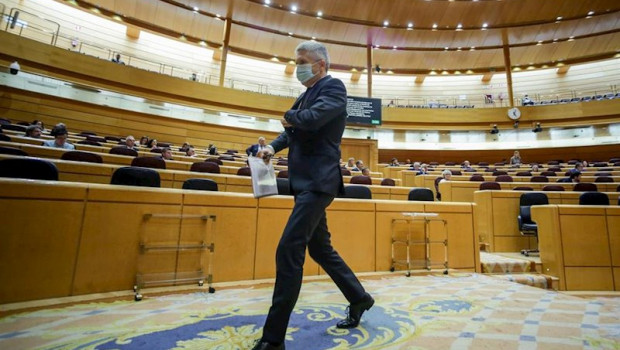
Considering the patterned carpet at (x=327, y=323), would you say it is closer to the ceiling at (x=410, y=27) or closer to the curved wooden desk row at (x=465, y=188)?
the curved wooden desk row at (x=465, y=188)

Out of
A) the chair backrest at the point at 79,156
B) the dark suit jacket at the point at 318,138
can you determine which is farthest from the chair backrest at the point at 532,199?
the chair backrest at the point at 79,156

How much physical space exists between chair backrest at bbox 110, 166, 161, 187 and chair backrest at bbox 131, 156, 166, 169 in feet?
5.20

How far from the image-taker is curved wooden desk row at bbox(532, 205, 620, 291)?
341 cm

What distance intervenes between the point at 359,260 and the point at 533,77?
1764cm

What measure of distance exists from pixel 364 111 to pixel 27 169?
1088 centimetres

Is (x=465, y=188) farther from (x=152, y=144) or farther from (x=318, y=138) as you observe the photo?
(x=152, y=144)

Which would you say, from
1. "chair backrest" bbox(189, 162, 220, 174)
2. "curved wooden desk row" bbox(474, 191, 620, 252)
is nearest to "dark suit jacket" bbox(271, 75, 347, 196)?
"chair backrest" bbox(189, 162, 220, 174)

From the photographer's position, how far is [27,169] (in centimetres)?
205

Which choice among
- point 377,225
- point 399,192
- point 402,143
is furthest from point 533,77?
point 377,225

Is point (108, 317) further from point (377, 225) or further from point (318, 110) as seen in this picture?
point (377, 225)

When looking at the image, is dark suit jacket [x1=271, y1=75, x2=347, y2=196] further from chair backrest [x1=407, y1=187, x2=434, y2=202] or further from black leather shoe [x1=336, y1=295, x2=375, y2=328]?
chair backrest [x1=407, y1=187, x2=434, y2=202]

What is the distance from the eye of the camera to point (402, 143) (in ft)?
46.5

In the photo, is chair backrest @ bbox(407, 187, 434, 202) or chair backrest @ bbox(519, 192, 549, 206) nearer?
chair backrest @ bbox(407, 187, 434, 202)

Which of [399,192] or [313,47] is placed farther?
[399,192]
